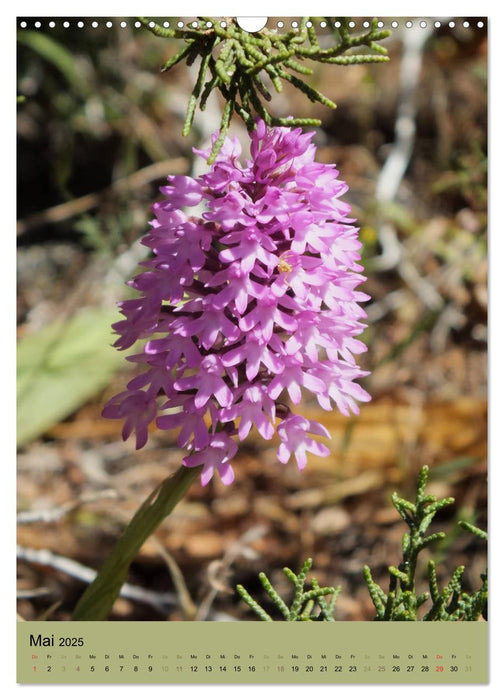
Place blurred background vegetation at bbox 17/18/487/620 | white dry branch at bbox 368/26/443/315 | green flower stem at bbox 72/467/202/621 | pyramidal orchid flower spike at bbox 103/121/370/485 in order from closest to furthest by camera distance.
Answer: pyramidal orchid flower spike at bbox 103/121/370/485 → green flower stem at bbox 72/467/202/621 → blurred background vegetation at bbox 17/18/487/620 → white dry branch at bbox 368/26/443/315

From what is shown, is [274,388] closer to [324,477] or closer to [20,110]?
[324,477]

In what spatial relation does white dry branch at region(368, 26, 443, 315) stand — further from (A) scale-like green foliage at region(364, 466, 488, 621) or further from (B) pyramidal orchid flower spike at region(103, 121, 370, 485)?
(B) pyramidal orchid flower spike at region(103, 121, 370, 485)

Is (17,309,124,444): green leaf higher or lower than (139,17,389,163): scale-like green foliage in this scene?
lower

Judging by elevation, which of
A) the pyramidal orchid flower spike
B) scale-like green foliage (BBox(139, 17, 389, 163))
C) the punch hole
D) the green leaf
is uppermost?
the punch hole

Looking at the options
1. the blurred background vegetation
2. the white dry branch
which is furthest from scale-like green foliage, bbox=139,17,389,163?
the white dry branch

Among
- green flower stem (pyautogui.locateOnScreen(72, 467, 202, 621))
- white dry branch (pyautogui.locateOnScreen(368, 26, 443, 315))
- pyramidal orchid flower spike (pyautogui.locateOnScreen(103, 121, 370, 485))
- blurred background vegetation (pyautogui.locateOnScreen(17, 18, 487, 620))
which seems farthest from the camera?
white dry branch (pyautogui.locateOnScreen(368, 26, 443, 315))

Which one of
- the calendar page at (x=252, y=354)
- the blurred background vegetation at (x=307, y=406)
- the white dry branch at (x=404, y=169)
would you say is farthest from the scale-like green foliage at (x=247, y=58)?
the white dry branch at (x=404, y=169)

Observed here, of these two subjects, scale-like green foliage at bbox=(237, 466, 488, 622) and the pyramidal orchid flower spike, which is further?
scale-like green foliage at bbox=(237, 466, 488, 622)
